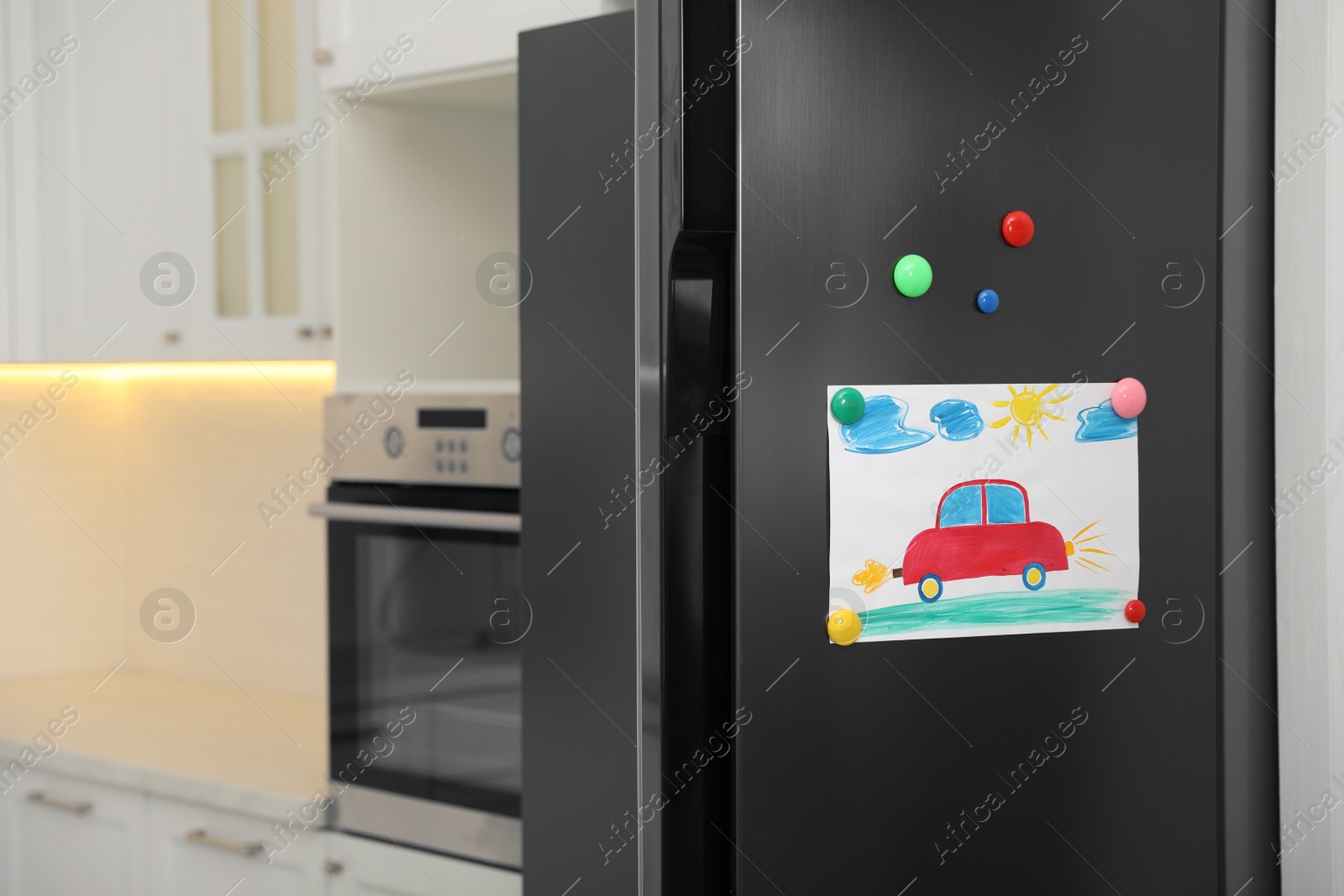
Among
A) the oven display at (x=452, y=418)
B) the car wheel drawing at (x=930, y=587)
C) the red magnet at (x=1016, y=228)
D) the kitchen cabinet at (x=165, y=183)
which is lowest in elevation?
the car wheel drawing at (x=930, y=587)

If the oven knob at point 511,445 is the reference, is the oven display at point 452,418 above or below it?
above

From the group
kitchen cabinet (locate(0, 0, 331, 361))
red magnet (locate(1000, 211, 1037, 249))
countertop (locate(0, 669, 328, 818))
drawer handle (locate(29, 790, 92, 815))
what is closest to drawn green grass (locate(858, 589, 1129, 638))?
red magnet (locate(1000, 211, 1037, 249))

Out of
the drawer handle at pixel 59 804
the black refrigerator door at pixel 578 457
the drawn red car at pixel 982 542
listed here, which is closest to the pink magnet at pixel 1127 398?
the drawn red car at pixel 982 542

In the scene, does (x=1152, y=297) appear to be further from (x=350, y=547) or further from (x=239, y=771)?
(x=239, y=771)

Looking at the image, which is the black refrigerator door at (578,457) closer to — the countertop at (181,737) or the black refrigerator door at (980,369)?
the black refrigerator door at (980,369)

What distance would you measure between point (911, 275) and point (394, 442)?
0.90 m

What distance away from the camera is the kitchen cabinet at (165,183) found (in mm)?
1812

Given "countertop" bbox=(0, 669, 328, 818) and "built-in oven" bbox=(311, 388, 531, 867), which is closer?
"built-in oven" bbox=(311, 388, 531, 867)

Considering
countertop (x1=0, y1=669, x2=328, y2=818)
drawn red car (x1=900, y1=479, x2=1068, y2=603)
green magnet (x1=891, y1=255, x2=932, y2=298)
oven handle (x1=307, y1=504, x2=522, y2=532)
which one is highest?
green magnet (x1=891, y1=255, x2=932, y2=298)

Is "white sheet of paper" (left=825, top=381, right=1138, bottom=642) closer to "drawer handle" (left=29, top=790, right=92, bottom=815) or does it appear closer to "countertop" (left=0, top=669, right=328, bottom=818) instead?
"countertop" (left=0, top=669, right=328, bottom=818)

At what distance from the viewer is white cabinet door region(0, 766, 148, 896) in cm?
179

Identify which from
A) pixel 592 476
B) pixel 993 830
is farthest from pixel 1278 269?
pixel 592 476

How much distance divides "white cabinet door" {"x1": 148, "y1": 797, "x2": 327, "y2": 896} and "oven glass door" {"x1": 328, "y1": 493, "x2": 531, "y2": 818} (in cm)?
17

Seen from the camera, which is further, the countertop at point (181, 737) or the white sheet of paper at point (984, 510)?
the countertop at point (181, 737)
